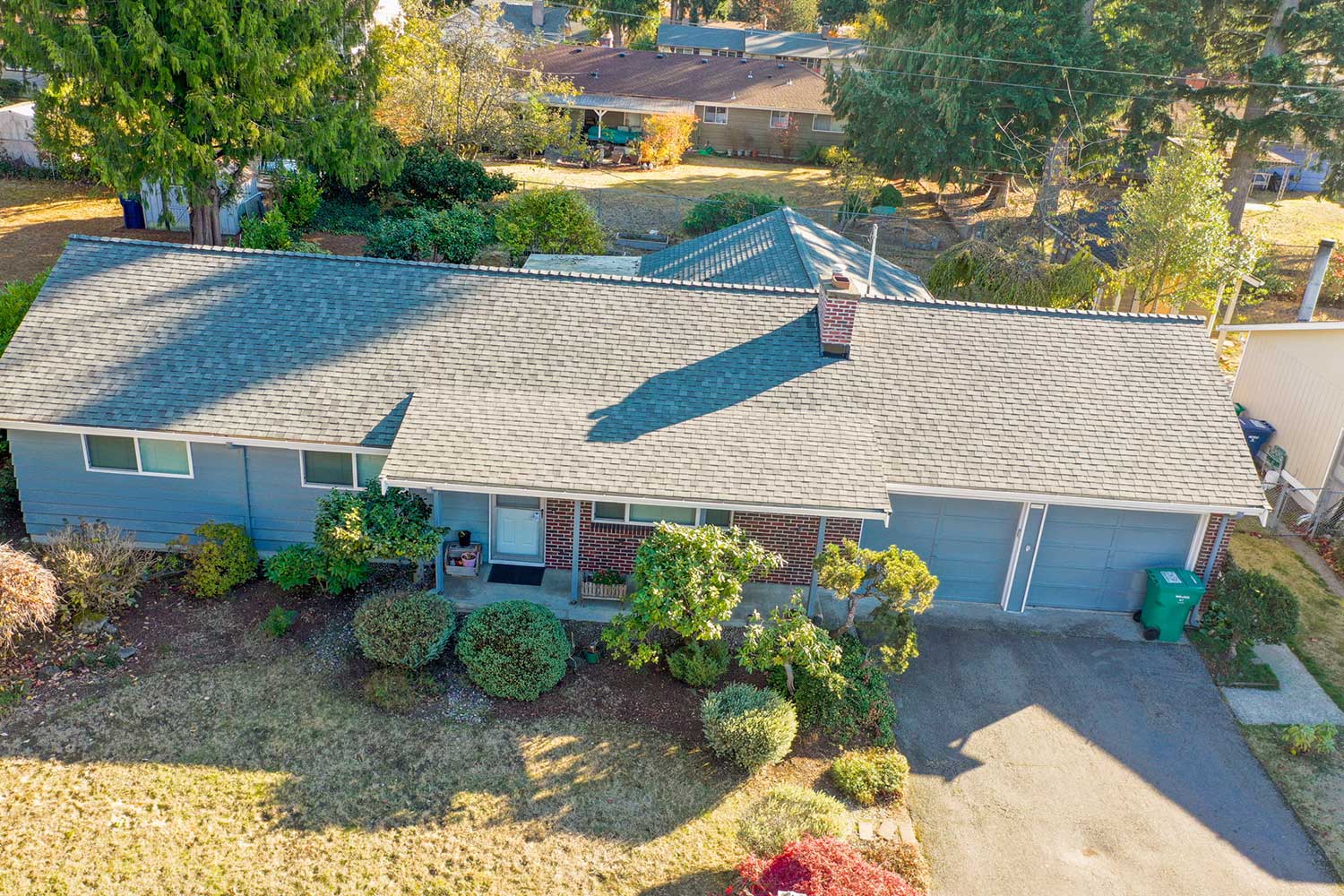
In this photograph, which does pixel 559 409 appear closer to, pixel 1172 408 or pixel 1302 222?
pixel 1172 408

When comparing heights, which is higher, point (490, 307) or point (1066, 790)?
point (490, 307)

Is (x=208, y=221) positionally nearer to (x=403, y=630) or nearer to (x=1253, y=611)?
(x=403, y=630)

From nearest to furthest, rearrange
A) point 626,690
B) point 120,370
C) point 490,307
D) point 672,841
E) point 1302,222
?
point 672,841 → point 626,690 → point 120,370 → point 490,307 → point 1302,222

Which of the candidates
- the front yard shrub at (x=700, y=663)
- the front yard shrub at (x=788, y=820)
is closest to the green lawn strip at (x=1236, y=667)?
the front yard shrub at (x=788, y=820)

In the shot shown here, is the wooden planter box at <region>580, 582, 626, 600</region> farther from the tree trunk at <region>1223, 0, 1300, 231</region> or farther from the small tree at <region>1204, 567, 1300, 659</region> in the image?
the tree trunk at <region>1223, 0, 1300, 231</region>

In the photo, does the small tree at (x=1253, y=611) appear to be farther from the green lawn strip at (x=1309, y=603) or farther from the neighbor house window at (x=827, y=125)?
the neighbor house window at (x=827, y=125)

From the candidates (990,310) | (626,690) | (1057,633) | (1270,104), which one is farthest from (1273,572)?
(1270,104)

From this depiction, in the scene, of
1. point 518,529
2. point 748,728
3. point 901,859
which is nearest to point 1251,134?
point 518,529
